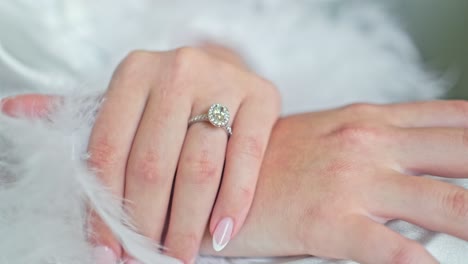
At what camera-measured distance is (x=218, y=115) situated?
29.4 inches

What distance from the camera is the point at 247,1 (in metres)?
1.12

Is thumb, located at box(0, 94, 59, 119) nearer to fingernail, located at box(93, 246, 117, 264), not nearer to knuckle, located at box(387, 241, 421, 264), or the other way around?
fingernail, located at box(93, 246, 117, 264)

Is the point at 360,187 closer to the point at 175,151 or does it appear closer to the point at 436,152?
the point at 436,152

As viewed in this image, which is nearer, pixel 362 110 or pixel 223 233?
pixel 223 233

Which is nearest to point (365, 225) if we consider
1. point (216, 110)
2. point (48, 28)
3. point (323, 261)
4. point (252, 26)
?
point (323, 261)

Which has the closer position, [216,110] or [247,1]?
[216,110]

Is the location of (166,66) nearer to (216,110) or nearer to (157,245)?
(216,110)

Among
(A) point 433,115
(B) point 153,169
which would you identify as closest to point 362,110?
(A) point 433,115

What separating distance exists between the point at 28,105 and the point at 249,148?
12.5 inches

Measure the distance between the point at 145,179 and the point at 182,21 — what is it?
0.48 m

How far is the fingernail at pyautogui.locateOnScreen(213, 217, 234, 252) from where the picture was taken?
699mm

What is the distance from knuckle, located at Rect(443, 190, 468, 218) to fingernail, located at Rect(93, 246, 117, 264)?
422 mm

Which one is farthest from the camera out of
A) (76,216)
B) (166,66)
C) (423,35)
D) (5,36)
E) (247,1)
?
(423,35)

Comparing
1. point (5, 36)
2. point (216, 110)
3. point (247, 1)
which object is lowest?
point (216, 110)
